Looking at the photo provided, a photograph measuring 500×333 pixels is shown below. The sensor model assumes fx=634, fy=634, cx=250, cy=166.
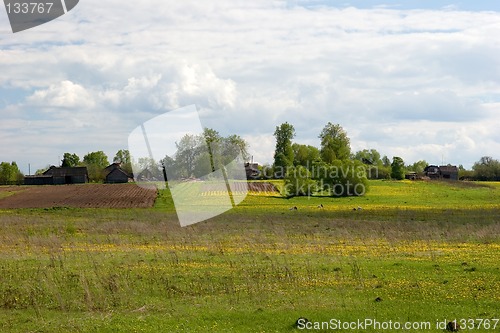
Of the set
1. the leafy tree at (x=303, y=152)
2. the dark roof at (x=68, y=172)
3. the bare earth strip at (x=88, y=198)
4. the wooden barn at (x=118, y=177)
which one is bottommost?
the bare earth strip at (x=88, y=198)

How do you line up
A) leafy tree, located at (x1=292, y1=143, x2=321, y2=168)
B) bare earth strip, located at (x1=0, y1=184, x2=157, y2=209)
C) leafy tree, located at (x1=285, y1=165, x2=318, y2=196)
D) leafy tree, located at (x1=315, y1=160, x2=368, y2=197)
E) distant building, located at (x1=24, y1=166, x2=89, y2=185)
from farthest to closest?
leafy tree, located at (x1=292, y1=143, x2=321, y2=168)
distant building, located at (x1=24, y1=166, x2=89, y2=185)
leafy tree, located at (x1=315, y1=160, x2=368, y2=197)
leafy tree, located at (x1=285, y1=165, x2=318, y2=196)
bare earth strip, located at (x1=0, y1=184, x2=157, y2=209)

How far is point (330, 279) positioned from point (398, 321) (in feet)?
17.0

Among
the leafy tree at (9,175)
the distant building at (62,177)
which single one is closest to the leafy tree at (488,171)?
the distant building at (62,177)

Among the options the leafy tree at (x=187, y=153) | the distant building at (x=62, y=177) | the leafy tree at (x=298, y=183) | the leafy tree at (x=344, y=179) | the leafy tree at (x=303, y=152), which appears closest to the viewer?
the leafy tree at (x=187, y=153)

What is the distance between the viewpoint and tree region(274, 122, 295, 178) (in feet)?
522

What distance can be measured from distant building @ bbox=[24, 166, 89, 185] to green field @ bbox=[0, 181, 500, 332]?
389ft

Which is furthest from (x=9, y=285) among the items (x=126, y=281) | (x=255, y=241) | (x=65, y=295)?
(x=255, y=241)

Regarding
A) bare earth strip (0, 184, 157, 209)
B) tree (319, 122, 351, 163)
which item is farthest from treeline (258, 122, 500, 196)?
bare earth strip (0, 184, 157, 209)

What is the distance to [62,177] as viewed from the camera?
15175 cm

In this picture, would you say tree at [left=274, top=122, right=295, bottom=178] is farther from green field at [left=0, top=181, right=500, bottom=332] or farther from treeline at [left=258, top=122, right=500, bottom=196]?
green field at [left=0, top=181, right=500, bottom=332]

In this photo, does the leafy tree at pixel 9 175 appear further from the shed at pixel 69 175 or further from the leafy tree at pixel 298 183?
the leafy tree at pixel 298 183

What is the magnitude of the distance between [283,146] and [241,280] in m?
158

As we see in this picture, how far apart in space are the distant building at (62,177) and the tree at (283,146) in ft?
157

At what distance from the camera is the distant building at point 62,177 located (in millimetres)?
150875
